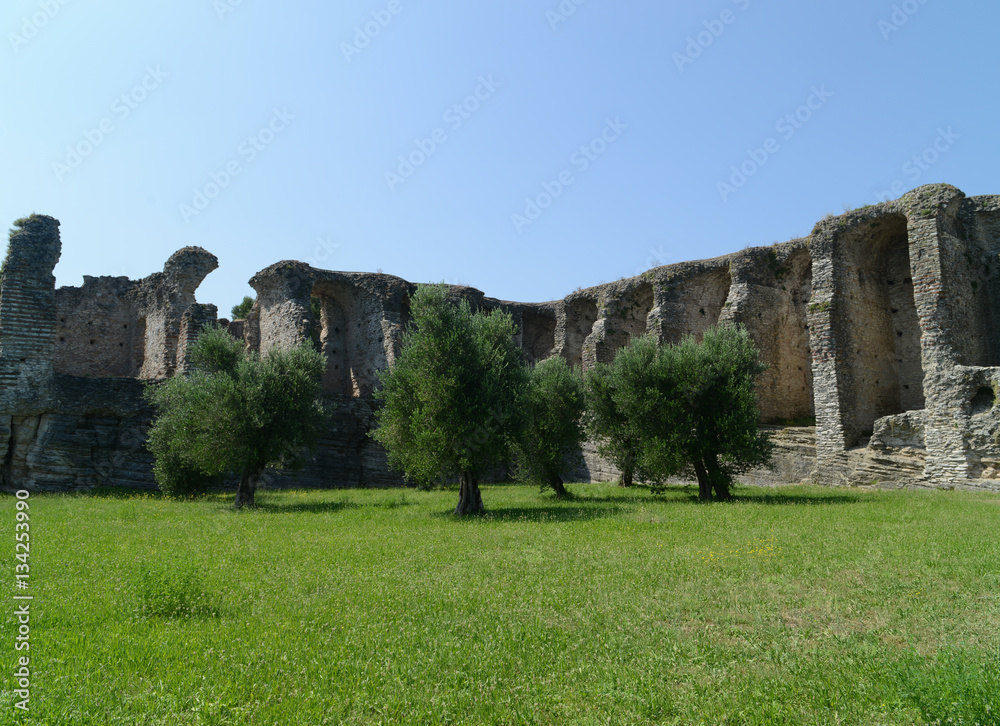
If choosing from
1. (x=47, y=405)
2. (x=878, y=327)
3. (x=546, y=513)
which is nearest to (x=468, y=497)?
(x=546, y=513)

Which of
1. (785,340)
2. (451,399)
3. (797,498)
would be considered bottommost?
(797,498)

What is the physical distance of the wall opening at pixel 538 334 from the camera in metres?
38.0

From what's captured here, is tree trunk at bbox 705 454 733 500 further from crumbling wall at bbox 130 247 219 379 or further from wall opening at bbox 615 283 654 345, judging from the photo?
crumbling wall at bbox 130 247 219 379

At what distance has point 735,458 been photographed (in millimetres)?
18172

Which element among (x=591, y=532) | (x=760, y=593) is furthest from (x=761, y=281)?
(x=760, y=593)

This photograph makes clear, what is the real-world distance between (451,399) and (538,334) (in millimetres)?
22864

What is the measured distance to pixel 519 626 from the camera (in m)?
6.35

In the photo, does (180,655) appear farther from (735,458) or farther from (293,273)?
(293,273)

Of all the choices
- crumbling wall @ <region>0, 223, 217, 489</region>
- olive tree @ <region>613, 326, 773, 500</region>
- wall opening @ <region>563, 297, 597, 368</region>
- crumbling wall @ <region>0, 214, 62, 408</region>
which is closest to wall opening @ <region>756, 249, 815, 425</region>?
olive tree @ <region>613, 326, 773, 500</region>

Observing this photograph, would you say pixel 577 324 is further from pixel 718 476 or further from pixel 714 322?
pixel 718 476

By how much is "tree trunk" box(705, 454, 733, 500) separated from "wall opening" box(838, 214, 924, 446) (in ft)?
25.4

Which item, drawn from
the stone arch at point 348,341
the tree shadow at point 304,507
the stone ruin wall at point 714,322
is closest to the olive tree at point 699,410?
the stone ruin wall at point 714,322

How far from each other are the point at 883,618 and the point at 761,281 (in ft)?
75.9

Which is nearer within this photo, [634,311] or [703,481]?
[703,481]
